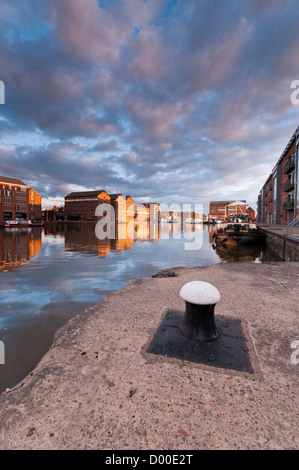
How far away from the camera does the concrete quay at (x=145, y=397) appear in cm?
153

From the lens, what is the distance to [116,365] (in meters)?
2.36

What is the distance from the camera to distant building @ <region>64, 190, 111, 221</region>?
348 feet

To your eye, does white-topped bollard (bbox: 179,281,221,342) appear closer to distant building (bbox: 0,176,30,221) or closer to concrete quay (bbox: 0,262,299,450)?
concrete quay (bbox: 0,262,299,450)

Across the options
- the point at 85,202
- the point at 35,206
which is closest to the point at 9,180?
the point at 35,206

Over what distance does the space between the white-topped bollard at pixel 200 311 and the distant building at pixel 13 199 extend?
86.0m

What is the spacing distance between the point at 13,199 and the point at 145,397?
291 ft

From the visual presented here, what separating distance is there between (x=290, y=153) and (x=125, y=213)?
335 ft

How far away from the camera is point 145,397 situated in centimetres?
190

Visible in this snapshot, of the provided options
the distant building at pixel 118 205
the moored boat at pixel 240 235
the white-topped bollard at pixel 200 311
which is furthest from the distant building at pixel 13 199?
the white-topped bollard at pixel 200 311

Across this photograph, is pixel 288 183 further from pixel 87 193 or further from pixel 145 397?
pixel 87 193

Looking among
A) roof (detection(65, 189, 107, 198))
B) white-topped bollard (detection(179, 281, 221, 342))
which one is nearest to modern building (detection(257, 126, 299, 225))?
white-topped bollard (detection(179, 281, 221, 342))
